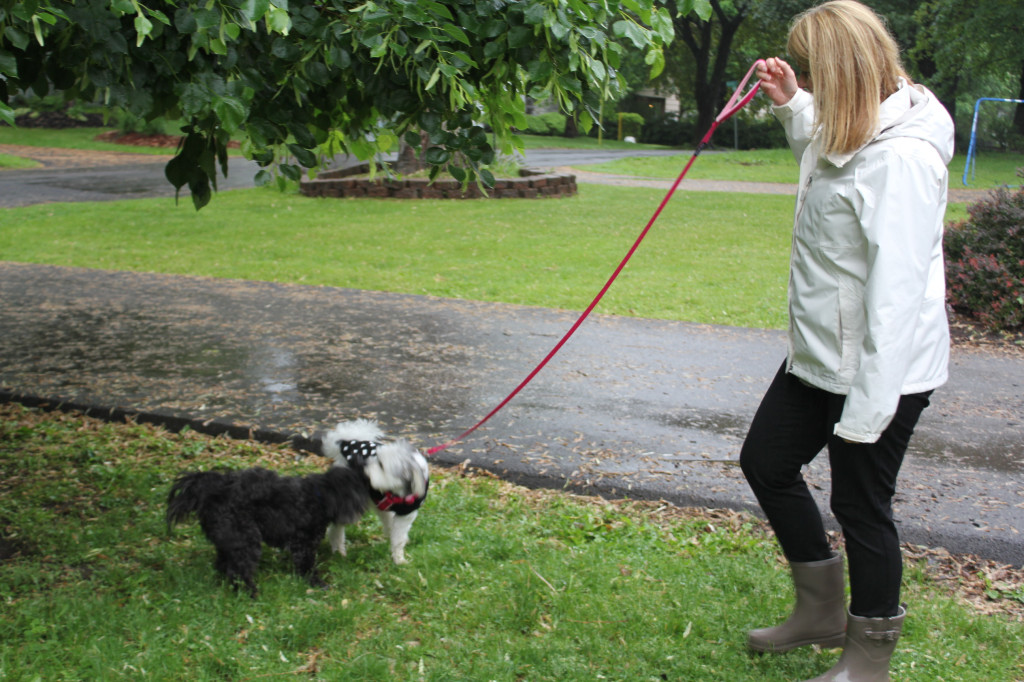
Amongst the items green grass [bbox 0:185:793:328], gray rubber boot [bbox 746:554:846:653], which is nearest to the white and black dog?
gray rubber boot [bbox 746:554:846:653]

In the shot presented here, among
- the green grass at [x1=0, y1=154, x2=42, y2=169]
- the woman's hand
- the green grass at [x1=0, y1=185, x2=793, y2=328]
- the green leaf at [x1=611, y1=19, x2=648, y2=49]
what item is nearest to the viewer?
the woman's hand

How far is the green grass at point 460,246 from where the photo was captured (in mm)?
9586

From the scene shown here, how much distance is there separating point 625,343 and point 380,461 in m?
4.32

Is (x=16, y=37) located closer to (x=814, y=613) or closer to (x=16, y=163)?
(x=814, y=613)

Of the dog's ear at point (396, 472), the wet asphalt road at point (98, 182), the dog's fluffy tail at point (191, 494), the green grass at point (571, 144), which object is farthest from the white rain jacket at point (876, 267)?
the green grass at point (571, 144)

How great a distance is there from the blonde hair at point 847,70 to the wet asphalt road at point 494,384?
238 cm

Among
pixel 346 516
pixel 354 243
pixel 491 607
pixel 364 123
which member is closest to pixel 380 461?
pixel 346 516

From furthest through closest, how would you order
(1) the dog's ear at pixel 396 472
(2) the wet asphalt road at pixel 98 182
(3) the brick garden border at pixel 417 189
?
(2) the wet asphalt road at pixel 98 182, (3) the brick garden border at pixel 417 189, (1) the dog's ear at pixel 396 472

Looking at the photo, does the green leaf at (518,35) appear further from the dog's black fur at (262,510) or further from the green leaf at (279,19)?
the dog's black fur at (262,510)

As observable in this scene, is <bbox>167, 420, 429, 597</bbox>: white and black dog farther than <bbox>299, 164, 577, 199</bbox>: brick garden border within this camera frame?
No

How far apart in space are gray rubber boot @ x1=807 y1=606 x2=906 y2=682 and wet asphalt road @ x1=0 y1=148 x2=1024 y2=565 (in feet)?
5.03

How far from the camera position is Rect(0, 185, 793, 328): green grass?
959 centimetres

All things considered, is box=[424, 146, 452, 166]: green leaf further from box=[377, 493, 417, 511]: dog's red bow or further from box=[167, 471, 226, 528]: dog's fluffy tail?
box=[167, 471, 226, 528]: dog's fluffy tail

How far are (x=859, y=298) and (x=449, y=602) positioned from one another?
1856mm
